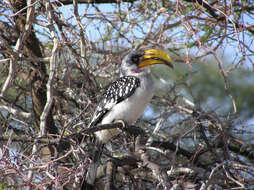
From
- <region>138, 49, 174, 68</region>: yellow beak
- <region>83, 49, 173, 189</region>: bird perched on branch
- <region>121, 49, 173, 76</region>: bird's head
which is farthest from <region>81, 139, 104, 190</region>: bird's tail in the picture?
<region>138, 49, 174, 68</region>: yellow beak

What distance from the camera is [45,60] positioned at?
3.23 meters

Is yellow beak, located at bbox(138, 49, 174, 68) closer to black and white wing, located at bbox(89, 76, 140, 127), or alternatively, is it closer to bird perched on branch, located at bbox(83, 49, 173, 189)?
bird perched on branch, located at bbox(83, 49, 173, 189)

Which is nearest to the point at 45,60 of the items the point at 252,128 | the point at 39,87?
the point at 39,87

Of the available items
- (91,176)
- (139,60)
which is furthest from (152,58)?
(91,176)

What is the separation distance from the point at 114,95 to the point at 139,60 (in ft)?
1.99

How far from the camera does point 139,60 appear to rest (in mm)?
4016

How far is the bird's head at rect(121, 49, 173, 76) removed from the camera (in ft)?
12.8

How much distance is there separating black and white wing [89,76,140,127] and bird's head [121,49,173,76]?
27 centimetres

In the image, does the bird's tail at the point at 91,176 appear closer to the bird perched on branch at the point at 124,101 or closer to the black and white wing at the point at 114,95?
the bird perched on branch at the point at 124,101

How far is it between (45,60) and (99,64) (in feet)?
2.61

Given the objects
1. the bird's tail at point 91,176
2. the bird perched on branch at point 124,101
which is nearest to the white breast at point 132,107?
the bird perched on branch at point 124,101

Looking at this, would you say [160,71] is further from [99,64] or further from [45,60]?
[45,60]

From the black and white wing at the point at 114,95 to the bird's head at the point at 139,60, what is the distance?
270 millimetres

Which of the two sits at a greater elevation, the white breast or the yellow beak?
the yellow beak
